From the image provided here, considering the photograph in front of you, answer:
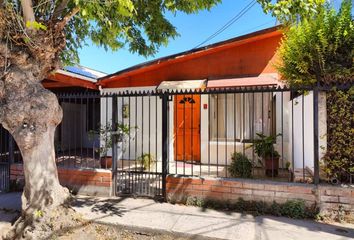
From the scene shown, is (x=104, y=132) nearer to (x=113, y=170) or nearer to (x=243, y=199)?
(x=113, y=170)

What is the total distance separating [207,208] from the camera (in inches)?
235

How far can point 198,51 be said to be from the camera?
32.8 feet

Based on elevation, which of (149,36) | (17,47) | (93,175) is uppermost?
(149,36)

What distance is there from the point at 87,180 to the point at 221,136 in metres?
5.05

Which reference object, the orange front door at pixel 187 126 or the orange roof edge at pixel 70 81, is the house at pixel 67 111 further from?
the orange front door at pixel 187 126

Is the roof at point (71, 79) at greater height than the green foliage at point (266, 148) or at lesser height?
greater

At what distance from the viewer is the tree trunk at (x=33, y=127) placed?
16.6ft

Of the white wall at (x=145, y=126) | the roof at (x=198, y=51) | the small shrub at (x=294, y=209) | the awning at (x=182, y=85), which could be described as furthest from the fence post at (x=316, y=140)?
the white wall at (x=145, y=126)

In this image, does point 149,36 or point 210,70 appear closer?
point 149,36

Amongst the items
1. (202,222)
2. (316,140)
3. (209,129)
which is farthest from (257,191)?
(209,129)

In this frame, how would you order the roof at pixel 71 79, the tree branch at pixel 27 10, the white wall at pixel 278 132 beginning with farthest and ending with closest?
the roof at pixel 71 79 < the white wall at pixel 278 132 < the tree branch at pixel 27 10

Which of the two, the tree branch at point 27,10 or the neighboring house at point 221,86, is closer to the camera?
the tree branch at point 27,10

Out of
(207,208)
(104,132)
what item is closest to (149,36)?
(104,132)

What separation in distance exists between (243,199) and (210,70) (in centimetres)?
573
